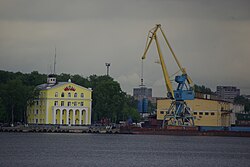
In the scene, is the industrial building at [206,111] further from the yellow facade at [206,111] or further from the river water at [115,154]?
the river water at [115,154]

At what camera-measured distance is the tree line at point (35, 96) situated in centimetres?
15225

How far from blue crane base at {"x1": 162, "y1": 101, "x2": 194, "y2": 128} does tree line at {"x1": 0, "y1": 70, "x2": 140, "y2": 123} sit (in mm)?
18526

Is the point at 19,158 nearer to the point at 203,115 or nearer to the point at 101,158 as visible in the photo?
the point at 101,158

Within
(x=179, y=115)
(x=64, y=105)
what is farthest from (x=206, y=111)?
(x=64, y=105)

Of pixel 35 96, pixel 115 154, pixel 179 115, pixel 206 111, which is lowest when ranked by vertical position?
pixel 115 154

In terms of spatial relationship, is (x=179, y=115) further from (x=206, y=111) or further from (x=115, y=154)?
(x=115, y=154)

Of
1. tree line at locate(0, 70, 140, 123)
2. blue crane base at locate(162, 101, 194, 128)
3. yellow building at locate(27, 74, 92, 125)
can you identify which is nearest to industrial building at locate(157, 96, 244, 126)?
blue crane base at locate(162, 101, 194, 128)

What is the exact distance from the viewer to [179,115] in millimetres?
144500

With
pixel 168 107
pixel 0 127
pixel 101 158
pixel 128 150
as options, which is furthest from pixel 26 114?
pixel 101 158

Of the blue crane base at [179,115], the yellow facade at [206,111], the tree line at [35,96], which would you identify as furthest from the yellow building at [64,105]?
the blue crane base at [179,115]

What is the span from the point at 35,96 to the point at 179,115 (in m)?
28.1

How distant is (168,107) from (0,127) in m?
28.7

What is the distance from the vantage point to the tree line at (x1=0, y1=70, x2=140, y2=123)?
15225cm

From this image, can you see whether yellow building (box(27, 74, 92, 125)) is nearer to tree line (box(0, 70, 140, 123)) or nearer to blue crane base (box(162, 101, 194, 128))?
tree line (box(0, 70, 140, 123))
